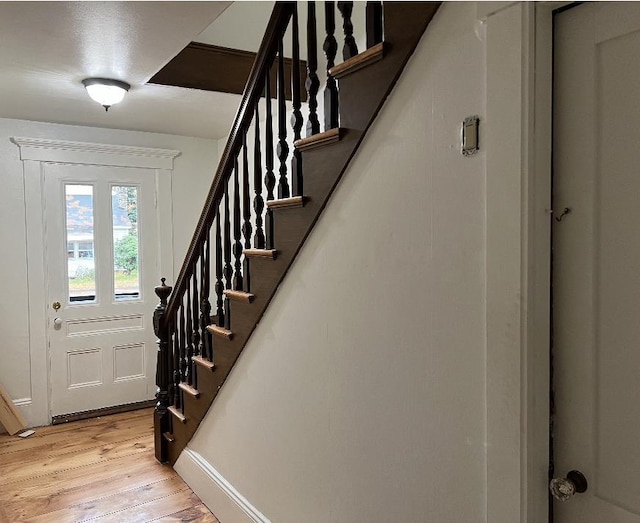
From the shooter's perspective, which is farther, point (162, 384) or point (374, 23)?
point (162, 384)

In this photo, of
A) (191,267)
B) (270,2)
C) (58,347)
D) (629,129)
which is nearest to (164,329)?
(191,267)

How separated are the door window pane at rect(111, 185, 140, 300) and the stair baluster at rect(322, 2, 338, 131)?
305 cm

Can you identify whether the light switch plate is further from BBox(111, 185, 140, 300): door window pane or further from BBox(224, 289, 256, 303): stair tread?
BBox(111, 185, 140, 300): door window pane

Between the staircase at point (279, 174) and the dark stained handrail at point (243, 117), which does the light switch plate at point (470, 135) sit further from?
the dark stained handrail at point (243, 117)

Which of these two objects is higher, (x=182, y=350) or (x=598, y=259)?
(x=598, y=259)

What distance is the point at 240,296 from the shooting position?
222 centimetres

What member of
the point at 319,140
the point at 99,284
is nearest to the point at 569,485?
the point at 319,140

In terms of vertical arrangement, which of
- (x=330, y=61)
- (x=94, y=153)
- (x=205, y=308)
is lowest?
(x=205, y=308)

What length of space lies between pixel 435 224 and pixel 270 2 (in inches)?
83.9

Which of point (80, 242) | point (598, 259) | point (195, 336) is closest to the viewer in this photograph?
point (598, 259)

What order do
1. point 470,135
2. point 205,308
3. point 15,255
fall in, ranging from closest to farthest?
point 470,135 < point 205,308 < point 15,255

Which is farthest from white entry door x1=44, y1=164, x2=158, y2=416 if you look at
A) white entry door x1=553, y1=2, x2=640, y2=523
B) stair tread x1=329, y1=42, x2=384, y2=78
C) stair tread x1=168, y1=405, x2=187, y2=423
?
white entry door x1=553, y1=2, x2=640, y2=523

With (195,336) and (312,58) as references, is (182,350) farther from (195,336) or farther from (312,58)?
(312,58)

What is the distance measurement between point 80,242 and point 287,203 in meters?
2.89
